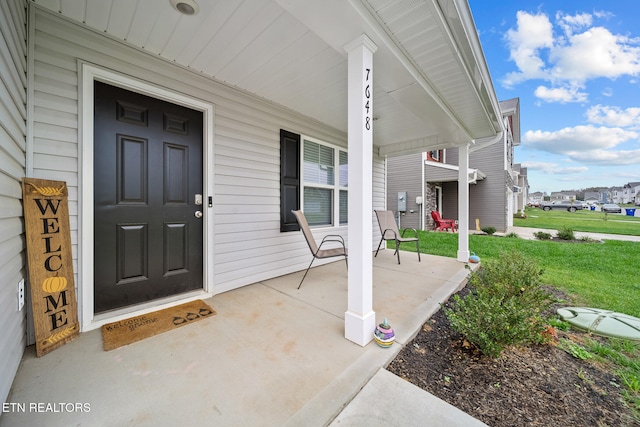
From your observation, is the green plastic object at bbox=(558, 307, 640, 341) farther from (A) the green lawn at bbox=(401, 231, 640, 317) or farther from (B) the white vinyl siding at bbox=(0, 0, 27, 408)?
(B) the white vinyl siding at bbox=(0, 0, 27, 408)

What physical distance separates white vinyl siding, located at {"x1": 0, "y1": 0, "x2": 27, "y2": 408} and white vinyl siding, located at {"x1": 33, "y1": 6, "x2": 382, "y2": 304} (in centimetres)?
14

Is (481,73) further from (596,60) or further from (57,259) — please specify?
(596,60)

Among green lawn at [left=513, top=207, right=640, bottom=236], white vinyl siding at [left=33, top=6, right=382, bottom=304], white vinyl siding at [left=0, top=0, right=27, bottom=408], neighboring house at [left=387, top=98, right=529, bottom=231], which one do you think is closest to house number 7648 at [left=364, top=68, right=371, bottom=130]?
white vinyl siding at [left=33, top=6, right=382, bottom=304]

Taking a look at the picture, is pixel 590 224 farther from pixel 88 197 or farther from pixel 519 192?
pixel 88 197

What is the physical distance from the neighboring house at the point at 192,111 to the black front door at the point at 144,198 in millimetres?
11

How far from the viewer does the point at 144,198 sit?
2148 millimetres

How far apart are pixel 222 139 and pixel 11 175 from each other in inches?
62.0

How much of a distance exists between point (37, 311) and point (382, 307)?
8.40 feet

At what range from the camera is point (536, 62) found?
300 inches

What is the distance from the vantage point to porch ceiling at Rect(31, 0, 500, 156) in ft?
5.14

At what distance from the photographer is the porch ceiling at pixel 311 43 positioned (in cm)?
157

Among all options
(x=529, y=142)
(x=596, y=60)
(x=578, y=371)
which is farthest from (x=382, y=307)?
(x=529, y=142)
